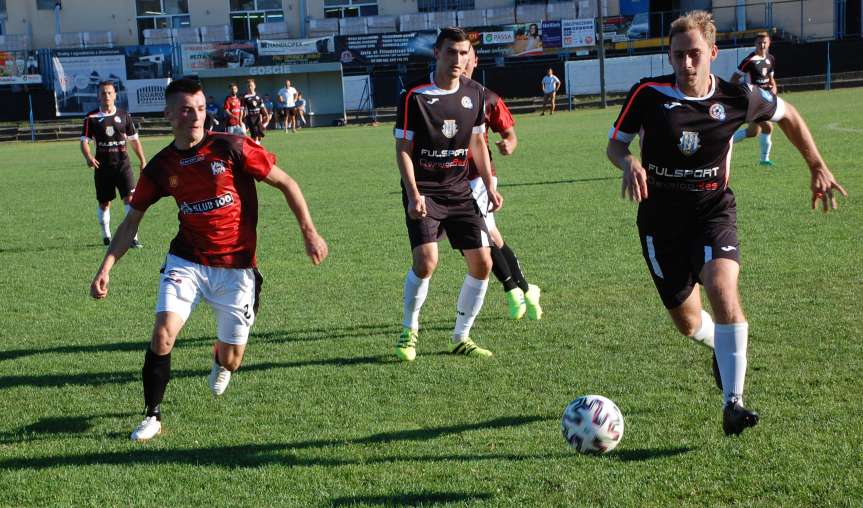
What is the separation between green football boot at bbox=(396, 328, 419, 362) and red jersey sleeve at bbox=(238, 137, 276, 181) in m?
1.80

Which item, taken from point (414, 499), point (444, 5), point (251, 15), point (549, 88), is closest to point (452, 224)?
point (414, 499)

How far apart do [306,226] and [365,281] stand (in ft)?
13.6

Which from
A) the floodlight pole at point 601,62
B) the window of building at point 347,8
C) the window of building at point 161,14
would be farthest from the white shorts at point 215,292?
the window of building at point 161,14

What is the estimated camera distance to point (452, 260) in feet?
32.7

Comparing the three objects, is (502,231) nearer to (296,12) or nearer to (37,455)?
(37,455)

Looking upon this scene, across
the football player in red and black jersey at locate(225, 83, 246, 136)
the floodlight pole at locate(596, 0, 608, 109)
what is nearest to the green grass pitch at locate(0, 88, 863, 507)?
the football player in red and black jersey at locate(225, 83, 246, 136)

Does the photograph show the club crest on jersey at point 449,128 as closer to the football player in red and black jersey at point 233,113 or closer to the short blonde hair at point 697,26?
the short blonde hair at point 697,26

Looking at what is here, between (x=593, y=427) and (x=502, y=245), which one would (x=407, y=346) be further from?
(x=593, y=427)

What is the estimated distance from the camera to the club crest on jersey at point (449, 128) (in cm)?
625

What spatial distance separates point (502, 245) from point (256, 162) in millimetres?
2861

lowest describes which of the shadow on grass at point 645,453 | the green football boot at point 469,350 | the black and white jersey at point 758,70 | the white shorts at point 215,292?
the green football boot at point 469,350

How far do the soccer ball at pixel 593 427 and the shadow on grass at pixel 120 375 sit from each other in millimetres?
2116

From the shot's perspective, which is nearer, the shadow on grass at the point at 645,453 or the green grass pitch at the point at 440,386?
the green grass pitch at the point at 440,386

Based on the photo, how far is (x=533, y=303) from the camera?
729 centimetres
